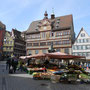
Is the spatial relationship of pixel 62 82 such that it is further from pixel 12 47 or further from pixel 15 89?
pixel 12 47

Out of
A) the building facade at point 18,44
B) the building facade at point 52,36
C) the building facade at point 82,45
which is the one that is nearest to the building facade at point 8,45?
the building facade at point 18,44

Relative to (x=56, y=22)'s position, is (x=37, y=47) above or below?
below

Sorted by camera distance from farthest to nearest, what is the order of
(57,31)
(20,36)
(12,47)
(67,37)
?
(20,36) < (12,47) < (57,31) < (67,37)

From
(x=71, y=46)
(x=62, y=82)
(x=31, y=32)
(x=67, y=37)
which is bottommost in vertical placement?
(x=62, y=82)

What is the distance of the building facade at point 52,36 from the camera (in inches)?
1590

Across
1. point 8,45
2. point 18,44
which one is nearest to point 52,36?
point 18,44

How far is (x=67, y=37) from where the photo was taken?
39906 millimetres

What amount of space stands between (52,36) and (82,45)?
10387 millimetres

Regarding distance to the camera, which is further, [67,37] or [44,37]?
[44,37]

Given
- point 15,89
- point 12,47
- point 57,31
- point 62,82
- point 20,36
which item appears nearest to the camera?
point 15,89

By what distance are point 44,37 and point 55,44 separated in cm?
514

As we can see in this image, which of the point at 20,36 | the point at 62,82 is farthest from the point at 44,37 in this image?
the point at 62,82

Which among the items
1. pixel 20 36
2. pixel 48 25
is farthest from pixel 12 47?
pixel 48 25

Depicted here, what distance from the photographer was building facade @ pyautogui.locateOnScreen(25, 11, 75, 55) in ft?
133
